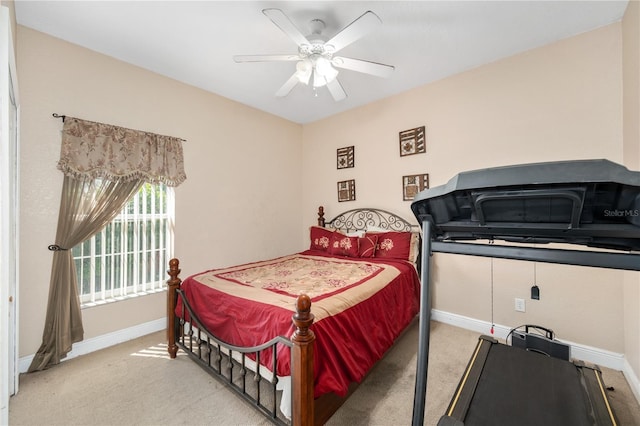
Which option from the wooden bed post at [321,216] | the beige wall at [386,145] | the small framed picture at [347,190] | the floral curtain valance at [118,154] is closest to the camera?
the beige wall at [386,145]

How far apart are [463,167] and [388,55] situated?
4.83ft

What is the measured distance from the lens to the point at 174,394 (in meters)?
1.88

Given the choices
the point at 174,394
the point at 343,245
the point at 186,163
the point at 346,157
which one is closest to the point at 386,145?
the point at 346,157

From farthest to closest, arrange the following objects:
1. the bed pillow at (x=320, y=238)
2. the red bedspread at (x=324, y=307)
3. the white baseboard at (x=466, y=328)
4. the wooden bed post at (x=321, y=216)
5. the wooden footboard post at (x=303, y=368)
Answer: the wooden bed post at (x=321, y=216), the bed pillow at (x=320, y=238), the white baseboard at (x=466, y=328), the red bedspread at (x=324, y=307), the wooden footboard post at (x=303, y=368)

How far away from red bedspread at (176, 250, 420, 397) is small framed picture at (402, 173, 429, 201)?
1.01 metres

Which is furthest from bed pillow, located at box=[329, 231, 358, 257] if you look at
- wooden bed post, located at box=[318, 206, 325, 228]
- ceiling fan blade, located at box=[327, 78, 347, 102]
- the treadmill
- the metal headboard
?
the treadmill

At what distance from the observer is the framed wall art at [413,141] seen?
10.9ft

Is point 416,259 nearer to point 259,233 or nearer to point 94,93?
point 259,233

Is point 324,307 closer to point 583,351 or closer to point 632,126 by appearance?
point 583,351

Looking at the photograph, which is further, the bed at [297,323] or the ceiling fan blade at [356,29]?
the ceiling fan blade at [356,29]

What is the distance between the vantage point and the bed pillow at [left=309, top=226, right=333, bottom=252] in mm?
3771

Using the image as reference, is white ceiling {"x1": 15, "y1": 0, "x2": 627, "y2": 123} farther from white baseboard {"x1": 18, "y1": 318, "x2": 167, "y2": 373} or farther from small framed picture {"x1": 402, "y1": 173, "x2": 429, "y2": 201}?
white baseboard {"x1": 18, "y1": 318, "x2": 167, "y2": 373}

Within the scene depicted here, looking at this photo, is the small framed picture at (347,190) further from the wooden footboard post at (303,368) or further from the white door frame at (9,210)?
the white door frame at (9,210)

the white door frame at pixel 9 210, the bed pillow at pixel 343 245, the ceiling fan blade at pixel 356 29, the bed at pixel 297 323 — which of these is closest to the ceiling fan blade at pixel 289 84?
the ceiling fan blade at pixel 356 29
